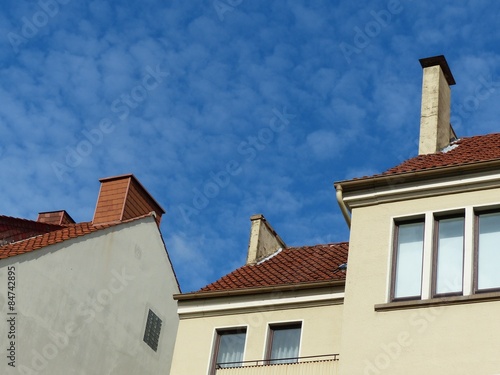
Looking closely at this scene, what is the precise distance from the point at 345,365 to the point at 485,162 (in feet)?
A: 15.7

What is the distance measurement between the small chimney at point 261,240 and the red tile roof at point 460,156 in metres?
6.34

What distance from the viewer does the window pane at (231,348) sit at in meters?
20.5

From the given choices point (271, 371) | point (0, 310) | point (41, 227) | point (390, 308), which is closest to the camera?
point (390, 308)

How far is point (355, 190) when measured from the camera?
18.1m

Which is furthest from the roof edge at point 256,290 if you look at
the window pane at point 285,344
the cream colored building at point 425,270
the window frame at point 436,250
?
the window frame at point 436,250

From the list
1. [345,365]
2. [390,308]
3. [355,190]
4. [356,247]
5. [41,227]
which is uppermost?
[41,227]

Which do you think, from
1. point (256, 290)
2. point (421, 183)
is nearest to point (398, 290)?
point (421, 183)

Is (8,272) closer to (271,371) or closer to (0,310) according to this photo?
(0,310)

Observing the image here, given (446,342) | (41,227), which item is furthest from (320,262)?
(41,227)

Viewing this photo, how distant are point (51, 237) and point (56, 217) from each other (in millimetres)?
4731

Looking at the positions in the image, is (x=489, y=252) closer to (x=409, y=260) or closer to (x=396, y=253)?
(x=409, y=260)

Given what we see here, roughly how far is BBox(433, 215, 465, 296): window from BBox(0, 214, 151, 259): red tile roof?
1189 centimetres

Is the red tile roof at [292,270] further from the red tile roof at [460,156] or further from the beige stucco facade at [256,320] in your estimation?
the red tile roof at [460,156]

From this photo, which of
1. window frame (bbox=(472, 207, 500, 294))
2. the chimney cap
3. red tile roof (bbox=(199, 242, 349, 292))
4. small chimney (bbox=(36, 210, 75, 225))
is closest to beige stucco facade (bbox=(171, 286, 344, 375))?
red tile roof (bbox=(199, 242, 349, 292))
